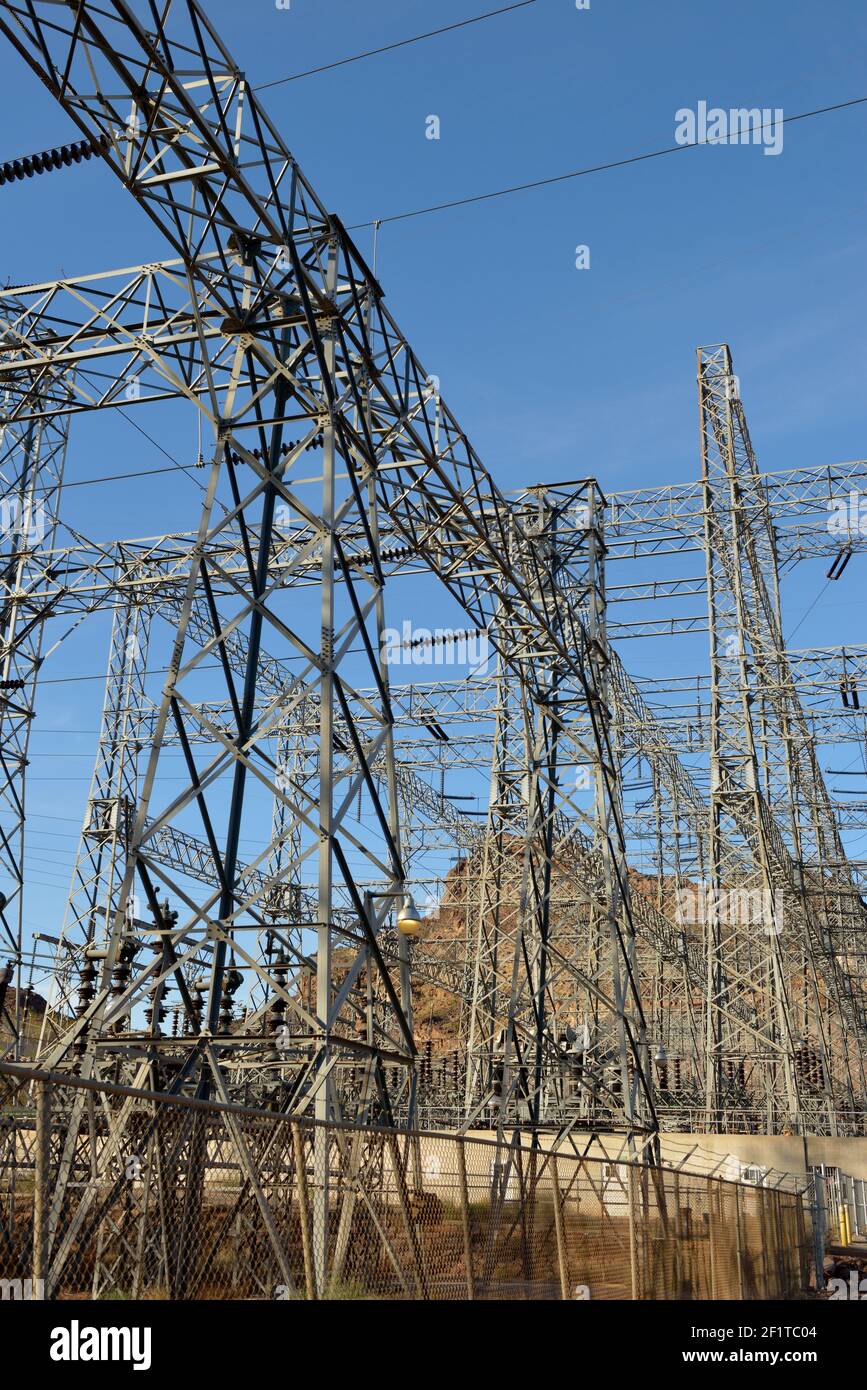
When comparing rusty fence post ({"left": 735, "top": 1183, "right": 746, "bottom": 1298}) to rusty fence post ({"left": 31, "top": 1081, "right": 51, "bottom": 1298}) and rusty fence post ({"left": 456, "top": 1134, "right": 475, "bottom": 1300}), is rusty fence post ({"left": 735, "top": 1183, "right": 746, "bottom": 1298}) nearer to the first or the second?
rusty fence post ({"left": 456, "top": 1134, "right": 475, "bottom": 1300})

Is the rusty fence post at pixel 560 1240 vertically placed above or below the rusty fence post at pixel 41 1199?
below

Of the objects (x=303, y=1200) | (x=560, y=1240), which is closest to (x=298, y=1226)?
(x=560, y=1240)

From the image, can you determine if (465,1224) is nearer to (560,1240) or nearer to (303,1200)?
(560,1240)

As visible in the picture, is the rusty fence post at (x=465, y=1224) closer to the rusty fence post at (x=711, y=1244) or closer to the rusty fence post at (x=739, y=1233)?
the rusty fence post at (x=711, y=1244)

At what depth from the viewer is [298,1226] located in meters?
10.4

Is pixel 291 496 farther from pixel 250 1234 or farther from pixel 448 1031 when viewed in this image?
pixel 448 1031

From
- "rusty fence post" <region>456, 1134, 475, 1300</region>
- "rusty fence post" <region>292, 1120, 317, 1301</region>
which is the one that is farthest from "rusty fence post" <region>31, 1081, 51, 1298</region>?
"rusty fence post" <region>456, 1134, 475, 1300</region>

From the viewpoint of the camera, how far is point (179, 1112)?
10.9 m

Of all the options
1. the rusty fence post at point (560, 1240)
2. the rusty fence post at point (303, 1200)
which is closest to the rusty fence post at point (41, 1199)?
the rusty fence post at point (303, 1200)

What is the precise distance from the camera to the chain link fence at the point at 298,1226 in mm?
6851

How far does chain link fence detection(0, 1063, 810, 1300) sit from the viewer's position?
22.5 ft

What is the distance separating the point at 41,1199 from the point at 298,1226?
5663 millimetres

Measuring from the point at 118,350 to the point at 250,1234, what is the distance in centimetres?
1066

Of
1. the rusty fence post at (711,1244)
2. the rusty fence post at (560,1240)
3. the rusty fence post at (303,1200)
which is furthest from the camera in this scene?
the rusty fence post at (711,1244)
